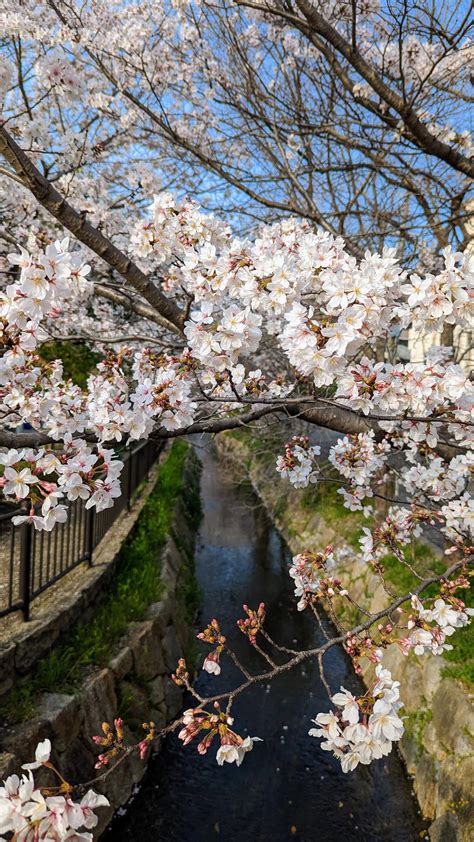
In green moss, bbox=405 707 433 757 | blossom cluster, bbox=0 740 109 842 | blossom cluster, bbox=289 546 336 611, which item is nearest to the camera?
blossom cluster, bbox=0 740 109 842

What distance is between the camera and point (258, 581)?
9.99 m

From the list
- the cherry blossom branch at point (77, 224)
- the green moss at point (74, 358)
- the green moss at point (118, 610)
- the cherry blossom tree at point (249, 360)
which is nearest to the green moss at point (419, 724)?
the cherry blossom tree at point (249, 360)

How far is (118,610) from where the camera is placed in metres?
5.75

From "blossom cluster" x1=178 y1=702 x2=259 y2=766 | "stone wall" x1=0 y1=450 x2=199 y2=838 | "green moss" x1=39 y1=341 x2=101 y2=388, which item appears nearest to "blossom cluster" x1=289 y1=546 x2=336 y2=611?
"blossom cluster" x1=178 y1=702 x2=259 y2=766

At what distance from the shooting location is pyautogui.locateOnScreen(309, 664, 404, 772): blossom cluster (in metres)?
1.78

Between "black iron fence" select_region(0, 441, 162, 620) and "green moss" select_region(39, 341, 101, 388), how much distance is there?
10.4 feet

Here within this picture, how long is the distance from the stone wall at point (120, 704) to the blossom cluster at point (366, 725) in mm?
2374

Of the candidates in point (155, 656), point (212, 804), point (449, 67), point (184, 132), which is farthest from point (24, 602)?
point (449, 67)

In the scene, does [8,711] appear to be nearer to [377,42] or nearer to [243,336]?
[243,336]

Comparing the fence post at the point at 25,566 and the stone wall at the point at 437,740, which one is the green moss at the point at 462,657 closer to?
the stone wall at the point at 437,740

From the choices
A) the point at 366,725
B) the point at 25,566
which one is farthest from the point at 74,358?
the point at 366,725

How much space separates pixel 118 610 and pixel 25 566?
176 centimetres

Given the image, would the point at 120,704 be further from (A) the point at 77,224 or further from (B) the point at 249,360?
(A) the point at 77,224

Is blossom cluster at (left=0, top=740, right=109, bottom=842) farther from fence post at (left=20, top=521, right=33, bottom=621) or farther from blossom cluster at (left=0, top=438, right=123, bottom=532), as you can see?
fence post at (left=20, top=521, right=33, bottom=621)
